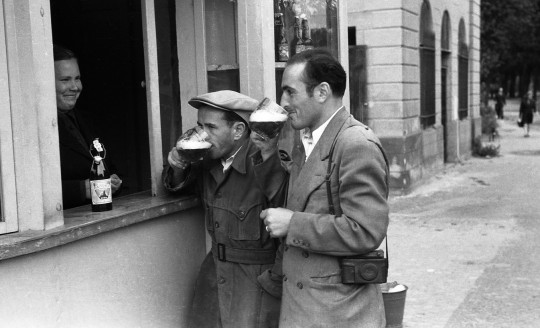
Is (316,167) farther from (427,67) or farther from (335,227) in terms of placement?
(427,67)

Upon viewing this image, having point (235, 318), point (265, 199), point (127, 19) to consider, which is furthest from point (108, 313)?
point (127, 19)

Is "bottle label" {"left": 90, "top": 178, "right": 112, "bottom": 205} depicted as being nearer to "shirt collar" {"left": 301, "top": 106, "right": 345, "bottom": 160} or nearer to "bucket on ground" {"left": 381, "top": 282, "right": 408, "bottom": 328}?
"shirt collar" {"left": 301, "top": 106, "right": 345, "bottom": 160}

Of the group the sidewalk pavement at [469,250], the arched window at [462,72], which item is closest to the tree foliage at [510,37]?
the arched window at [462,72]

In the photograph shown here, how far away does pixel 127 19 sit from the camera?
5.50 meters

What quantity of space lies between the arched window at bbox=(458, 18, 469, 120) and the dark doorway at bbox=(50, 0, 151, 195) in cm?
1333

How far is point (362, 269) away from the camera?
3006 millimetres

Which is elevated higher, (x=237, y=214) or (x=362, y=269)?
(x=237, y=214)

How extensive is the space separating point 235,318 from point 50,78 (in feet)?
4.95

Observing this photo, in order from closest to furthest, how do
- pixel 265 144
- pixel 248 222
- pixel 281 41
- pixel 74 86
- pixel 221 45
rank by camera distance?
pixel 265 144 < pixel 248 222 < pixel 74 86 < pixel 221 45 < pixel 281 41

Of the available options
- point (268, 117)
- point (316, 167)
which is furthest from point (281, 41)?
point (316, 167)

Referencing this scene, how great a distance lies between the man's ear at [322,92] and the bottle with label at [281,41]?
6.05 ft

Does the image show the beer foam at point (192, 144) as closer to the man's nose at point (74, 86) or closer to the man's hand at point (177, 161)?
the man's hand at point (177, 161)

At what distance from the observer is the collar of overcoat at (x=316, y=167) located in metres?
3.06

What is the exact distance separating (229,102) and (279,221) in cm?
86
